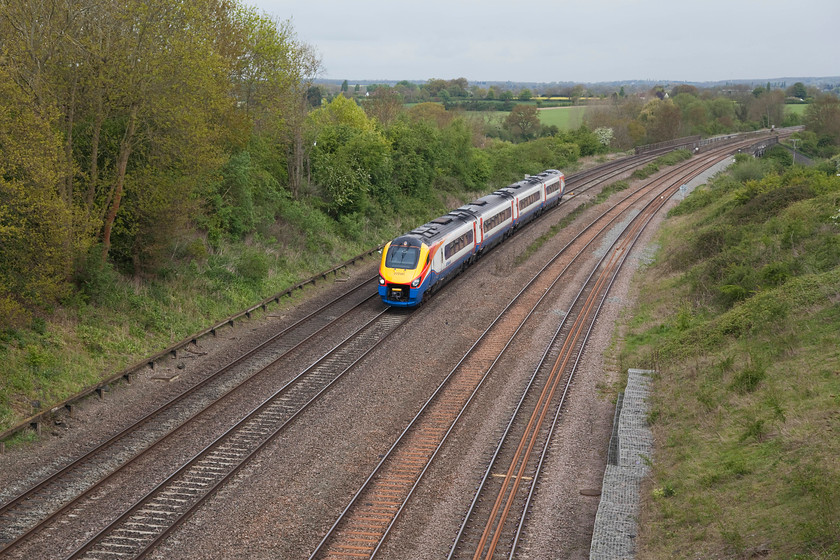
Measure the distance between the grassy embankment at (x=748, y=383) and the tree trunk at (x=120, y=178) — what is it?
1711 centimetres

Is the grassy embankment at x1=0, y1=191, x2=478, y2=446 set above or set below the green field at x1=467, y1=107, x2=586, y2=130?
below

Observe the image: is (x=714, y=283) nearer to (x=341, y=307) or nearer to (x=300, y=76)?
(x=341, y=307)

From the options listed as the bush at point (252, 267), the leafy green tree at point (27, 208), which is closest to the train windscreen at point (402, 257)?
the bush at point (252, 267)

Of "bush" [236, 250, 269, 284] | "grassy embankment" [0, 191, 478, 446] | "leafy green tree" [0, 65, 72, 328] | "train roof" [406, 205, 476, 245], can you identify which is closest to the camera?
"leafy green tree" [0, 65, 72, 328]

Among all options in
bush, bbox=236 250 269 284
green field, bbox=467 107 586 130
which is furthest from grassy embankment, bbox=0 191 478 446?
green field, bbox=467 107 586 130

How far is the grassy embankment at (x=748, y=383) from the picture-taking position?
1195 centimetres

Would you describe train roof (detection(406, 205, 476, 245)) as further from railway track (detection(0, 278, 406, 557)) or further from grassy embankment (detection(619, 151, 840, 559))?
grassy embankment (detection(619, 151, 840, 559))

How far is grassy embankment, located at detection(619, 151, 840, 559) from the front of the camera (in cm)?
1195

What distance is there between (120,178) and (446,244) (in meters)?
13.0

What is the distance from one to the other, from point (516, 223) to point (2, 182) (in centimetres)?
2919

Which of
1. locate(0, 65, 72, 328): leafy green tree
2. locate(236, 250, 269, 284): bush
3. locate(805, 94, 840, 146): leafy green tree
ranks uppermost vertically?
locate(805, 94, 840, 146): leafy green tree

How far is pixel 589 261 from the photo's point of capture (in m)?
36.3

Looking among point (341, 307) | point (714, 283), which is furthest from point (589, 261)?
point (341, 307)

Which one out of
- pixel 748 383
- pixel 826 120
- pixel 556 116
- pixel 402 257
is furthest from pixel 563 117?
pixel 748 383
